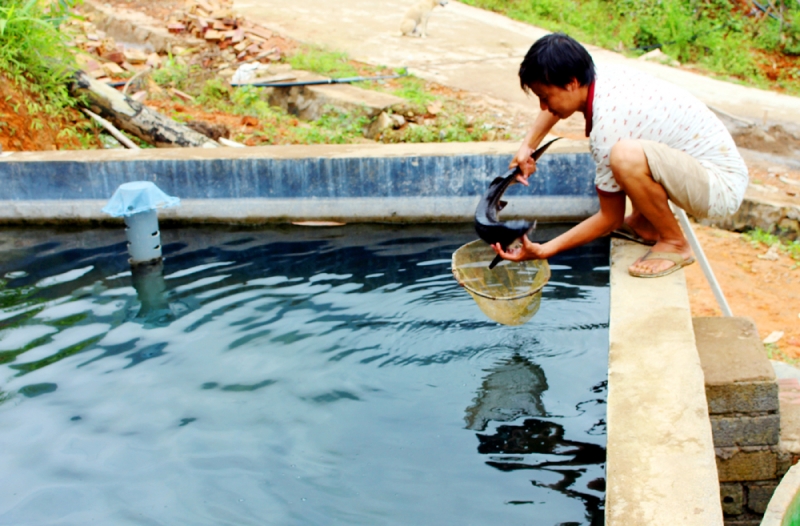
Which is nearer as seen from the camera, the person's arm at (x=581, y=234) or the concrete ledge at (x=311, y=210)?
the person's arm at (x=581, y=234)

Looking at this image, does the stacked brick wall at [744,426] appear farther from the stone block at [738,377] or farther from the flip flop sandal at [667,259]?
the flip flop sandal at [667,259]

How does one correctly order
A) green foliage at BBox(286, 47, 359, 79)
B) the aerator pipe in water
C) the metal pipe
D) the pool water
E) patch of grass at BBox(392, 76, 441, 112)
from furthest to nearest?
1. green foliage at BBox(286, 47, 359, 79)
2. patch of grass at BBox(392, 76, 441, 112)
3. the aerator pipe in water
4. the metal pipe
5. the pool water

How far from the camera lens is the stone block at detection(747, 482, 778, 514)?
3109 mm

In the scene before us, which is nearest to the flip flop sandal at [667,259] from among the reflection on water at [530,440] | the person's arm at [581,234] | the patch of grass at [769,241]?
the person's arm at [581,234]

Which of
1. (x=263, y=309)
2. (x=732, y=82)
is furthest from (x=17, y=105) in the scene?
(x=732, y=82)

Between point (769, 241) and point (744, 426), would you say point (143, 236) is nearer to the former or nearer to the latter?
point (744, 426)

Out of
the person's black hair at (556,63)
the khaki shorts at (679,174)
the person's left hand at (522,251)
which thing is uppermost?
the person's black hair at (556,63)

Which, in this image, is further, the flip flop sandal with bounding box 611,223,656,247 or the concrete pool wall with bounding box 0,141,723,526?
the concrete pool wall with bounding box 0,141,723,526

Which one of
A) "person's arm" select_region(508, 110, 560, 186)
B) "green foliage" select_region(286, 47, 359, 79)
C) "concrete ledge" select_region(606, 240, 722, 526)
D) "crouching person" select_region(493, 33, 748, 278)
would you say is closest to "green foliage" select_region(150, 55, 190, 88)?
"green foliage" select_region(286, 47, 359, 79)

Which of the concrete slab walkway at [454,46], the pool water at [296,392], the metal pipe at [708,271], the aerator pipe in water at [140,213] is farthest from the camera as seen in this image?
the concrete slab walkway at [454,46]

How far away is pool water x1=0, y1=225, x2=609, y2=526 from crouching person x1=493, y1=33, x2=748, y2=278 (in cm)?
69

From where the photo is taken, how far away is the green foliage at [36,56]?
7.13 m

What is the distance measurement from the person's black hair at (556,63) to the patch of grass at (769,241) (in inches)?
114

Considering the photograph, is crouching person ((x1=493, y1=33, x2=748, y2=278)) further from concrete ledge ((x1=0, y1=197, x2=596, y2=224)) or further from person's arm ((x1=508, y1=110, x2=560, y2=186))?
concrete ledge ((x1=0, y1=197, x2=596, y2=224))
